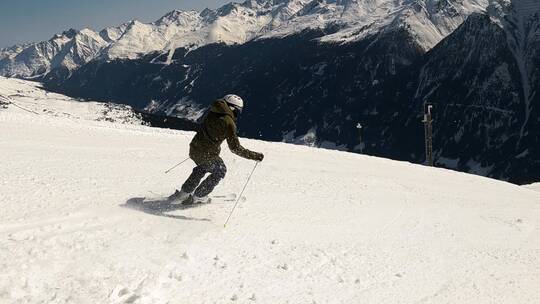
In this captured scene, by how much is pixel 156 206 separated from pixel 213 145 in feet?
5.52

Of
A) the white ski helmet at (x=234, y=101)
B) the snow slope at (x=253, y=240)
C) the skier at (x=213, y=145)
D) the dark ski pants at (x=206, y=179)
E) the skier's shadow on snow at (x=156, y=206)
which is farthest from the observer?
the dark ski pants at (x=206, y=179)

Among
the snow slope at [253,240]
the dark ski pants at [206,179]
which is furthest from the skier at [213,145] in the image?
the snow slope at [253,240]

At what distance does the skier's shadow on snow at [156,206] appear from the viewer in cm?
962

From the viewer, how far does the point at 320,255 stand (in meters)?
8.23

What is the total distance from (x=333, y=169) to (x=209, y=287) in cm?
1189

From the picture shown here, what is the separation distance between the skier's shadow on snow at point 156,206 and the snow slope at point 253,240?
0.15m

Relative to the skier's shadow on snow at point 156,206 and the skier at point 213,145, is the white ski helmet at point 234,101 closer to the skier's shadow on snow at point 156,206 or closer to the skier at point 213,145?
the skier at point 213,145

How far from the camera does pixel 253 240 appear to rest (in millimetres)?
8594

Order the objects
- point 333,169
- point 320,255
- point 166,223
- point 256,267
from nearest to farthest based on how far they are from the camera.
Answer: point 256,267 → point 320,255 → point 166,223 → point 333,169

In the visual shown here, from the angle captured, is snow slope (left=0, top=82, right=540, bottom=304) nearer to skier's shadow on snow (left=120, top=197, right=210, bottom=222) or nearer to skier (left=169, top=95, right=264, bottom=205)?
skier's shadow on snow (left=120, top=197, right=210, bottom=222)

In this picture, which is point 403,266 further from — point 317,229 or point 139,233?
point 139,233

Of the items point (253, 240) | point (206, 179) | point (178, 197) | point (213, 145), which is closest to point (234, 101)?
point (213, 145)

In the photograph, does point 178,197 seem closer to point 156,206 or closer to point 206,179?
point 156,206

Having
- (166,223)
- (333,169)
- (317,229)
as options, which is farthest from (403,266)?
(333,169)
